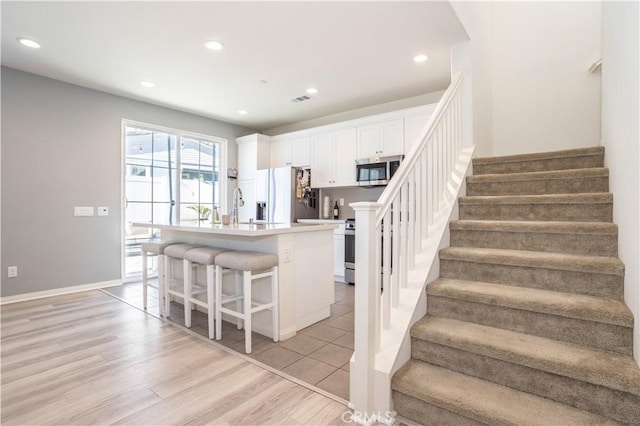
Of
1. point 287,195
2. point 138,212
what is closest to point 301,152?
point 287,195

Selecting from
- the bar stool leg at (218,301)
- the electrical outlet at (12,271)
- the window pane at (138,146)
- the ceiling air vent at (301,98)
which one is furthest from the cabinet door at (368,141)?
the electrical outlet at (12,271)

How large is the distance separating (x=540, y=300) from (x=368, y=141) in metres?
3.47

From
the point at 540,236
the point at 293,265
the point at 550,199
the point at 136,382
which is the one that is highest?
the point at 550,199

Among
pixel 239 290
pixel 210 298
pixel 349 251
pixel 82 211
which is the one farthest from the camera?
pixel 349 251

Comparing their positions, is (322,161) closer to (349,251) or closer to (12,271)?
(349,251)

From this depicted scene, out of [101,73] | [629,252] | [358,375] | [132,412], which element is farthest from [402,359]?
[101,73]

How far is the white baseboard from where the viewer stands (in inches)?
145

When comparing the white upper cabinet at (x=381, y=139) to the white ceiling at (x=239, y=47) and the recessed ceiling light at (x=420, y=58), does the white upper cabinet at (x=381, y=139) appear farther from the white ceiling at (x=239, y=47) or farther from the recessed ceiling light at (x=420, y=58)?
the recessed ceiling light at (x=420, y=58)

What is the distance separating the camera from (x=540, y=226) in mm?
1974

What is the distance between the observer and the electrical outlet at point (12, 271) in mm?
3682

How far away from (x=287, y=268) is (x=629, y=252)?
2.09 m

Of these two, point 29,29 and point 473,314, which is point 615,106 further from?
point 29,29

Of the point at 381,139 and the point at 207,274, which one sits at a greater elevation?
the point at 381,139

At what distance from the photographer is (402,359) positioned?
1674 mm
